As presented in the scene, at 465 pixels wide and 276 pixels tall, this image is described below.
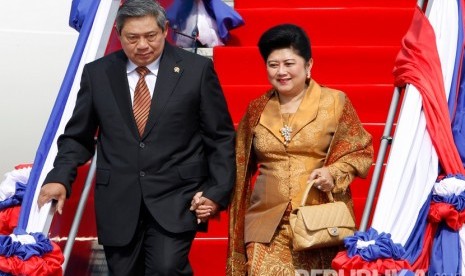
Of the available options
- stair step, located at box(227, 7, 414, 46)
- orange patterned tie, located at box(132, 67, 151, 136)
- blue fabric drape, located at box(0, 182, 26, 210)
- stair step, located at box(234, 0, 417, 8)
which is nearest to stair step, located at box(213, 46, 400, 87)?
stair step, located at box(227, 7, 414, 46)

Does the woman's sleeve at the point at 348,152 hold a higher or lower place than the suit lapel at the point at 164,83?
lower

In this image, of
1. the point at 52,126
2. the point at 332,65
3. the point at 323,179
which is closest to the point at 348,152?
the point at 323,179

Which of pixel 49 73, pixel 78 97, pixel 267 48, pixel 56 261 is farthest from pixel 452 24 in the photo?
pixel 49 73

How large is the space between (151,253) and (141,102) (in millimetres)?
660

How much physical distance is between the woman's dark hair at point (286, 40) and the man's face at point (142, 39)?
46 centimetres

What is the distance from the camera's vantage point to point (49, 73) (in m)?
7.98

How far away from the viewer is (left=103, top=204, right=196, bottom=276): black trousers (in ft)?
16.6

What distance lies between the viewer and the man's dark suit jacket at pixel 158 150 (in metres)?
5.14

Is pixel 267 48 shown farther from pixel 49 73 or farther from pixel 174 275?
pixel 49 73

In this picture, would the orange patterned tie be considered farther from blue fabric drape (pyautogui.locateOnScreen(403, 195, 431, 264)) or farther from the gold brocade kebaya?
blue fabric drape (pyautogui.locateOnScreen(403, 195, 431, 264))

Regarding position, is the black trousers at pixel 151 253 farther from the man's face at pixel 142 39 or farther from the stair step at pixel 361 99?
the stair step at pixel 361 99

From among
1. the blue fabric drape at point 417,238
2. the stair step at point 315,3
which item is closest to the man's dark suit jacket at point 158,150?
the blue fabric drape at point 417,238

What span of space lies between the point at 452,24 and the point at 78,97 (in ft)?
5.96

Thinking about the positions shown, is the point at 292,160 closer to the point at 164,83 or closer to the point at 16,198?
the point at 164,83
